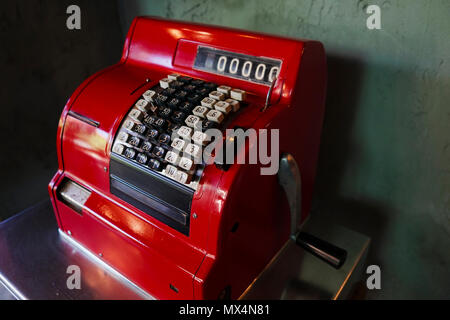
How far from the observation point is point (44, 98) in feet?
4.75

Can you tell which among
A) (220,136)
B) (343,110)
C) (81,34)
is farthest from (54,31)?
(343,110)

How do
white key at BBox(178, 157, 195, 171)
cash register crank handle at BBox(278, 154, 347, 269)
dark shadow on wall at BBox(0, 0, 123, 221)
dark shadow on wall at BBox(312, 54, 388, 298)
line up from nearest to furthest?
white key at BBox(178, 157, 195, 171) < cash register crank handle at BBox(278, 154, 347, 269) < dark shadow on wall at BBox(312, 54, 388, 298) < dark shadow on wall at BBox(0, 0, 123, 221)

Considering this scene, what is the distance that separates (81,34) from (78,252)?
37.1 inches

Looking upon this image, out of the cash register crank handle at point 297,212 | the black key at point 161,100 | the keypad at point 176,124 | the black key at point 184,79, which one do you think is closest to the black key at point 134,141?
the keypad at point 176,124

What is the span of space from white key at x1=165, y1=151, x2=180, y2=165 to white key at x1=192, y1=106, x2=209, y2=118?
4.5 inches

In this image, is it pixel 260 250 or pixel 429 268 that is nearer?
pixel 260 250

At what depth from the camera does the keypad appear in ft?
2.62

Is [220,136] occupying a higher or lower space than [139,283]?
higher

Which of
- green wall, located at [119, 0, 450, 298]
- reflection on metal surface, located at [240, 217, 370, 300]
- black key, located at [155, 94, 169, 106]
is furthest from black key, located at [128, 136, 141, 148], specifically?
green wall, located at [119, 0, 450, 298]

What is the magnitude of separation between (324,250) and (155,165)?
0.54m

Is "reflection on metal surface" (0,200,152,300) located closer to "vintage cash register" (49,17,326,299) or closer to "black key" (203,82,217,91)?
"vintage cash register" (49,17,326,299)

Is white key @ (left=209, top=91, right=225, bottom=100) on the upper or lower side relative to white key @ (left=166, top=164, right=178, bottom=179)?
upper

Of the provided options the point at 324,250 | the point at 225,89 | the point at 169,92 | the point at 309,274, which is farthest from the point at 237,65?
the point at 309,274

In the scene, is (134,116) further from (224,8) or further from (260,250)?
(224,8)
